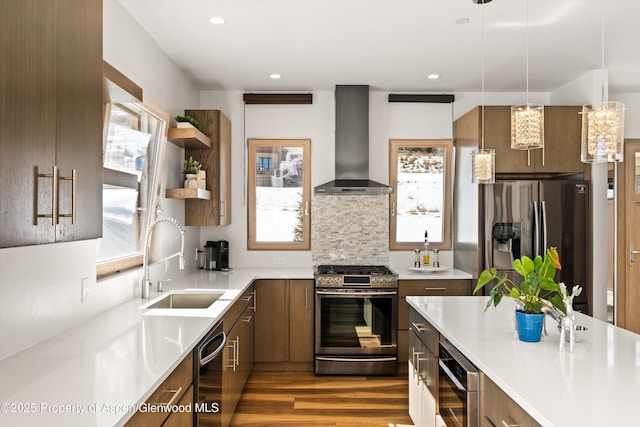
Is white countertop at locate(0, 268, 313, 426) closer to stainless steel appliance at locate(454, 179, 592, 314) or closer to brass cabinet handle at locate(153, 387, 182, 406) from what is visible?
brass cabinet handle at locate(153, 387, 182, 406)

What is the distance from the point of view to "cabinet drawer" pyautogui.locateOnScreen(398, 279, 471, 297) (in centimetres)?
450

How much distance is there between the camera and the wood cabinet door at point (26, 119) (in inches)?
48.0

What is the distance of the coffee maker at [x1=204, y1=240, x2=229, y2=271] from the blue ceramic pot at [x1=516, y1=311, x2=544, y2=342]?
10.8ft

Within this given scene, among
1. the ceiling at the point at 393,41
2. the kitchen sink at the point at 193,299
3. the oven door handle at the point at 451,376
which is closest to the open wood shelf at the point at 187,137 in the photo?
the ceiling at the point at 393,41

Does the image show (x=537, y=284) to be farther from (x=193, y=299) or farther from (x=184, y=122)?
(x=184, y=122)

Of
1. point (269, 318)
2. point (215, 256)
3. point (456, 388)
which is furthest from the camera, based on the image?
point (215, 256)

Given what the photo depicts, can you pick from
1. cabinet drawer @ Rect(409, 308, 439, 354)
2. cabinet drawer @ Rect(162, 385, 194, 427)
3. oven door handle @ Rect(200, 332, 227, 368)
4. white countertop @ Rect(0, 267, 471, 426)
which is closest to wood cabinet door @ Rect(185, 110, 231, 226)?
white countertop @ Rect(0, 267, 471, 426)

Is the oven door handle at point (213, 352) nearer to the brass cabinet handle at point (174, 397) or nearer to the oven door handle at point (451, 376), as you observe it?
the brass cabinet handle at point (174, 397)

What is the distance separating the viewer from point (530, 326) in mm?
2031

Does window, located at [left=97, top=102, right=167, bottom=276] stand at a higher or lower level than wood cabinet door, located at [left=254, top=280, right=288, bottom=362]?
higher

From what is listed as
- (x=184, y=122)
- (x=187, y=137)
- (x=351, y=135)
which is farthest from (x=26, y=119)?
(x=351, y=135)

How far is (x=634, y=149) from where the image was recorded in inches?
202

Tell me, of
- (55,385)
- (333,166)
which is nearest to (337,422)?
(55,385)

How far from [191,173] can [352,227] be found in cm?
178
